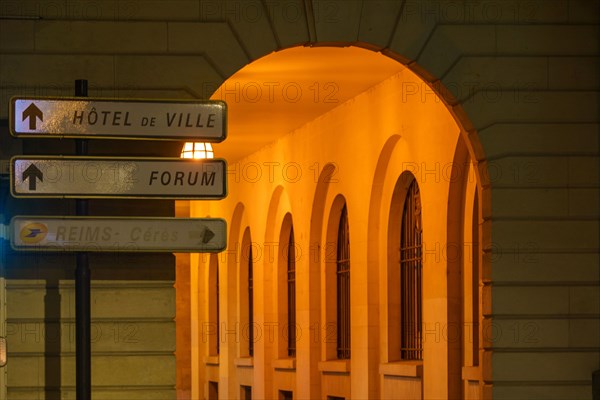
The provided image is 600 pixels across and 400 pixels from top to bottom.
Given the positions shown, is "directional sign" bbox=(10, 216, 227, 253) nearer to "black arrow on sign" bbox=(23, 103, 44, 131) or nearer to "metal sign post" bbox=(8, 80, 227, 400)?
"metal sign post" bbox=(8, 80, 227, 400)

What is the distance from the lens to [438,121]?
71.5ft

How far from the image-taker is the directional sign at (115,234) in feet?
44.5

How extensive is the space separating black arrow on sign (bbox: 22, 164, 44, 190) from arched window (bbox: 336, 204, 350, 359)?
14729mm

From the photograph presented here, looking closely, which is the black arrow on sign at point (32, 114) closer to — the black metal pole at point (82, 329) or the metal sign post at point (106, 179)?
the metal sign post at point (106, 179)

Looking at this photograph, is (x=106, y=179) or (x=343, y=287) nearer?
(x=106, y=179)

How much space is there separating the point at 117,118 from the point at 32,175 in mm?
887

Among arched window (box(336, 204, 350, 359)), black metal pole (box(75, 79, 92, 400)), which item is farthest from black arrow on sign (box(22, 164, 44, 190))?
arched window (box(336, 204, 350, 359))

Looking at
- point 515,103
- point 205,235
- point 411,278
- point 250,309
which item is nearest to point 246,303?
point 250,309

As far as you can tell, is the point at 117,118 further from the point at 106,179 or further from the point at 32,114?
the point at 32,114

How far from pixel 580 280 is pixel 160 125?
4.88 m

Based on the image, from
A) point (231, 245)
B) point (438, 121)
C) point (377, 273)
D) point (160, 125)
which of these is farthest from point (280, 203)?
point (160, 125)

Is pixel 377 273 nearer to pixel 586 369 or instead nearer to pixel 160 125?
pixel 586 369

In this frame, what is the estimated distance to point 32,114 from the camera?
44.9 ft

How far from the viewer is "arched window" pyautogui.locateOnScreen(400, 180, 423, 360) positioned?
23719 millimetres
